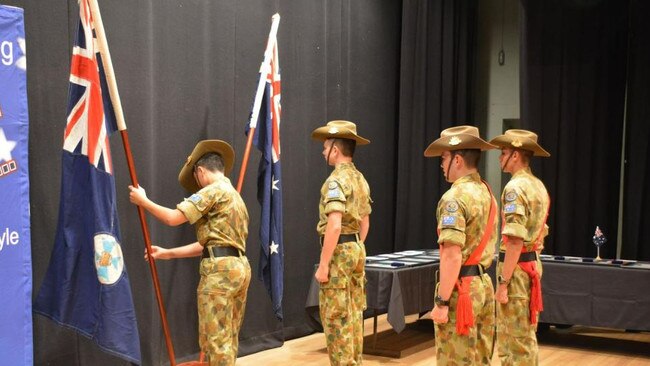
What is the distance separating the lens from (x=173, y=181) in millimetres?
5535

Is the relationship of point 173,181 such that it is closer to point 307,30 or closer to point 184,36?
point 184,36

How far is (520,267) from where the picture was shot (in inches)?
191

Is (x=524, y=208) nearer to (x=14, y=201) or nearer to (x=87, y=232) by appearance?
(x=87, y=232)

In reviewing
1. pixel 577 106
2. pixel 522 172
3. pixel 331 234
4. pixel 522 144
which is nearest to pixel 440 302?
pixel 331 234

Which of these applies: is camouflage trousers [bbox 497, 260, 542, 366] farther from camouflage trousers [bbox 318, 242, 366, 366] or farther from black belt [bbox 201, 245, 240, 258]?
black belt [bbox 201, 245, 240, 258]

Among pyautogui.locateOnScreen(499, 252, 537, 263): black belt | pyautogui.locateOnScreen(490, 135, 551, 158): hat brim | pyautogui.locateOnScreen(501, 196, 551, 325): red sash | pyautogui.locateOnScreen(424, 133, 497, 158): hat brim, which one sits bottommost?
pyautogui.locateOnScreen(501, 196, 551, 325): red sash

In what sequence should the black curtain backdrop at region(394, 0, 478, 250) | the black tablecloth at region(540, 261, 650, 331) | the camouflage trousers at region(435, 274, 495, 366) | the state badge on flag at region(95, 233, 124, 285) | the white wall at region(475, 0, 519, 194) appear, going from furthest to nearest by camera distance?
the white wall at region(475, 0, 519, 194) → the black curtain backdrop at region(394, 0, 478, 250) → the black tablecloth at region(540, 261, 650, 331) → the state badge on flag at region(95, 233, 124, 285) → the camouflage trousers at region(435, 274, 495, 366)

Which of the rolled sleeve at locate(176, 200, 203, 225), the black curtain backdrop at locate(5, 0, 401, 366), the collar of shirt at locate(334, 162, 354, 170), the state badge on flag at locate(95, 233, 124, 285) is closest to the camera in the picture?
the state badge on flag at locate(95, 233, 124, 285)

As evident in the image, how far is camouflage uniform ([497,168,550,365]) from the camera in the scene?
4.68 m

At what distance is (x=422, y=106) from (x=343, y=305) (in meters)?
4.24

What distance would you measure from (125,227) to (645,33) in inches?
218

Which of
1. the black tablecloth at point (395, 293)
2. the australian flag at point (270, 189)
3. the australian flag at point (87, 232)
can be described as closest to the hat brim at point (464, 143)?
the australian flag at point (87, 232)

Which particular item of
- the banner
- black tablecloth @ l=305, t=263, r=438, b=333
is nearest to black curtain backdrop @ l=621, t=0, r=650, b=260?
black tablecloth @ l=305, t=263, r=438, b=333

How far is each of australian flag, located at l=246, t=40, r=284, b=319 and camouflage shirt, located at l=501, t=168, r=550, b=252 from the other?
4.83 ft
